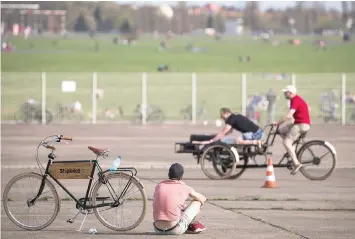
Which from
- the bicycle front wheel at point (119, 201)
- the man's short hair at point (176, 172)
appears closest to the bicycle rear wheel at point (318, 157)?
the bicycle front wheel at point (119, 201)

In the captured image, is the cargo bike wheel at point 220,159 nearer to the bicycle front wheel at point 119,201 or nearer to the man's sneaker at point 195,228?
the bicycle front wheel at point 119,201

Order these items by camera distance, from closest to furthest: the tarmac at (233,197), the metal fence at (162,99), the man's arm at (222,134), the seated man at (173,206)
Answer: the seated man at (173,206) < the tarmac at (233,197) < the man's arm at (222,134) < the metal fence at (162,99)

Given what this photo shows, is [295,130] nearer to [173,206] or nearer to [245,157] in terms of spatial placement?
[245,157]

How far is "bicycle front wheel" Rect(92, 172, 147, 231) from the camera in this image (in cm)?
1437

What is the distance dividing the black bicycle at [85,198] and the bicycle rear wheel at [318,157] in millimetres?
7717

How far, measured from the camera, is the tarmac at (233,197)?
48.2 ft

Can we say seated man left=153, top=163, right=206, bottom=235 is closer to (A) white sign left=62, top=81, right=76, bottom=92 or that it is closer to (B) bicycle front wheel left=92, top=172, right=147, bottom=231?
(B) bicycle front wheel left=92, top=172, right=147, bottom=231

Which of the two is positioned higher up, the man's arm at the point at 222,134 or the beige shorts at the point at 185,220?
the man's arm at the point at 222,134

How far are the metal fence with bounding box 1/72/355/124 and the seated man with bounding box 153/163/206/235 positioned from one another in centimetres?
3410

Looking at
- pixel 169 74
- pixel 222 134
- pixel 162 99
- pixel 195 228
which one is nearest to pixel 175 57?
pixel 169 74

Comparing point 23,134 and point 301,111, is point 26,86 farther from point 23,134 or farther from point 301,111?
point 301,111

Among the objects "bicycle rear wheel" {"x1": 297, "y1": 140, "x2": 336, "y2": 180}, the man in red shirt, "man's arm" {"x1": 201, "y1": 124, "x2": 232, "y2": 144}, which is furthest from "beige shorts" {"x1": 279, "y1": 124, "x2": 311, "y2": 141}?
"man's arm" {"x1": 201, "y1": 124, "x2": 232, "y2": 144}

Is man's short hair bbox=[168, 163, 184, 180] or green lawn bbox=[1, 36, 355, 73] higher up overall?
green lawn bbox=[1, 36, 355, 73]

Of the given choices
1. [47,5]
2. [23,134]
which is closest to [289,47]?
[47,5]
